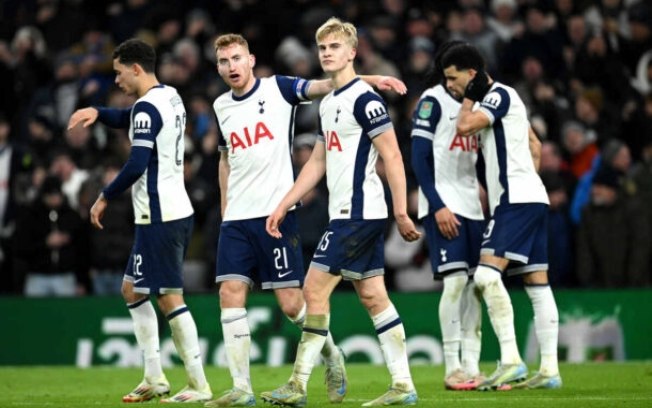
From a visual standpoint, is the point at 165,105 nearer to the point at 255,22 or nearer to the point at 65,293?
the point at 65,293

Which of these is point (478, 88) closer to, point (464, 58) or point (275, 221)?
point (464, 58)

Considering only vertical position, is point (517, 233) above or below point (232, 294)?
above

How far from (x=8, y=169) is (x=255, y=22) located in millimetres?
4547

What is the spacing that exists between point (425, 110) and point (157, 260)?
2761 millimetres

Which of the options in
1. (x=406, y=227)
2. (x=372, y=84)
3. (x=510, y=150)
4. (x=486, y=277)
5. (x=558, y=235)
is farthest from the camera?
(x=558, y=235)

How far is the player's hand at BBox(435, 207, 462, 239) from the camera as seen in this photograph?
39.9 feet

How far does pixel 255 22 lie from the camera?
71.4ft

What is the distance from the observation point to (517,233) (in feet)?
38.9

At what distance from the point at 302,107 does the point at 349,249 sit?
981 cm

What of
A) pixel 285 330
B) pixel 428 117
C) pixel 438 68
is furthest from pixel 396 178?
pixel 285 330

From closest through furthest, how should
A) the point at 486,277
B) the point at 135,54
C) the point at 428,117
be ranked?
the point at 135,54 → the point at 486,277 → the point at 428,117

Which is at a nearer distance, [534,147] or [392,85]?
[392,85]

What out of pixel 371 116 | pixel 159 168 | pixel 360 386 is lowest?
pixel 360 386

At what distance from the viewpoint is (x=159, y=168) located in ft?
37.3
